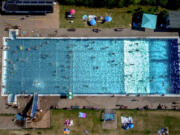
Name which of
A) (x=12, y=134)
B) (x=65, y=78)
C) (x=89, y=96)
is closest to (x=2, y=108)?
(x=12, y=134)

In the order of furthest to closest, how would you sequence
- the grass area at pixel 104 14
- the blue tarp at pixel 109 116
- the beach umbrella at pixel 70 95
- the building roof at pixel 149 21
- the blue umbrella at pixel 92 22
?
the grass area at pixel 104 14, the blue umbrella at pixel 92 22, the building roof at pixel 149 21, the blue tarp at pixel 109 116, the beach umbrella at pixel 70 95

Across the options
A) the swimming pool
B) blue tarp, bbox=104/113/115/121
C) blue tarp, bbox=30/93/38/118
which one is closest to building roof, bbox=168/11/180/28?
the swimming pool

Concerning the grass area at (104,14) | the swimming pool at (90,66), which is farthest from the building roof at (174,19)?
the grass area at (104,14)

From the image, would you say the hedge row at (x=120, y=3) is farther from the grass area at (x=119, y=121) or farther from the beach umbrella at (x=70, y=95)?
the grass area at (x=119, y=121)

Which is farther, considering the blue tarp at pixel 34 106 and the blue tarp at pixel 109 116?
the blue tarp at pixel 109 116

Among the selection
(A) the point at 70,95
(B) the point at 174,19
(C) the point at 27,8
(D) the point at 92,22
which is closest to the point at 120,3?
(D) the point at 92,22
